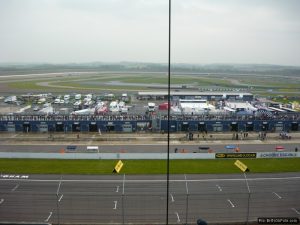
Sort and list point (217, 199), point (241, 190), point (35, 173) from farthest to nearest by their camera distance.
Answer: point (35, 173), point (241, 190), point (217, 199)

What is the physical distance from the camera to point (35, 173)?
23.2 m

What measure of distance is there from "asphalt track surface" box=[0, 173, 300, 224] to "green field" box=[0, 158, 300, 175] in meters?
1.12

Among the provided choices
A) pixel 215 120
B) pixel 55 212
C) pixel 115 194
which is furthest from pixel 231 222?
pixel 215 120

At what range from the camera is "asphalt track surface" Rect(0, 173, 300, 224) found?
53.6 ft

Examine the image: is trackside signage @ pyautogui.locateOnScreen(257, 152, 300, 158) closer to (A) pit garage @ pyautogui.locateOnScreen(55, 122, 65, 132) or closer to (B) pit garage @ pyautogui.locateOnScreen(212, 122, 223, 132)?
(B) pit garage @ pyautogui.locateOnScreen(212, 122, 223, 132)

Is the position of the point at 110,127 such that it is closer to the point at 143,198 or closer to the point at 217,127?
the point at 217,127

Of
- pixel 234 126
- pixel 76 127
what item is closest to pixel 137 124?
pixel 76 127

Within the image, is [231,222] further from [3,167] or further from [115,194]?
[3,167]

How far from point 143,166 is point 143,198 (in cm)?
646

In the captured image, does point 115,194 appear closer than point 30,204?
No

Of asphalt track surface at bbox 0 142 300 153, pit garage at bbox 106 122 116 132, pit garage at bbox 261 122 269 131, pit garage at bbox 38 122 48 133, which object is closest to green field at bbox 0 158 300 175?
asphalt track surface at bbox 0 142 300 153

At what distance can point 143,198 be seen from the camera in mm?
18547

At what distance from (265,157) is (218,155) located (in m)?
4.58

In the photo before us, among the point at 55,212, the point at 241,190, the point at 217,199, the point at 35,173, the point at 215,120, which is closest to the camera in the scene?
the point at 55,212
